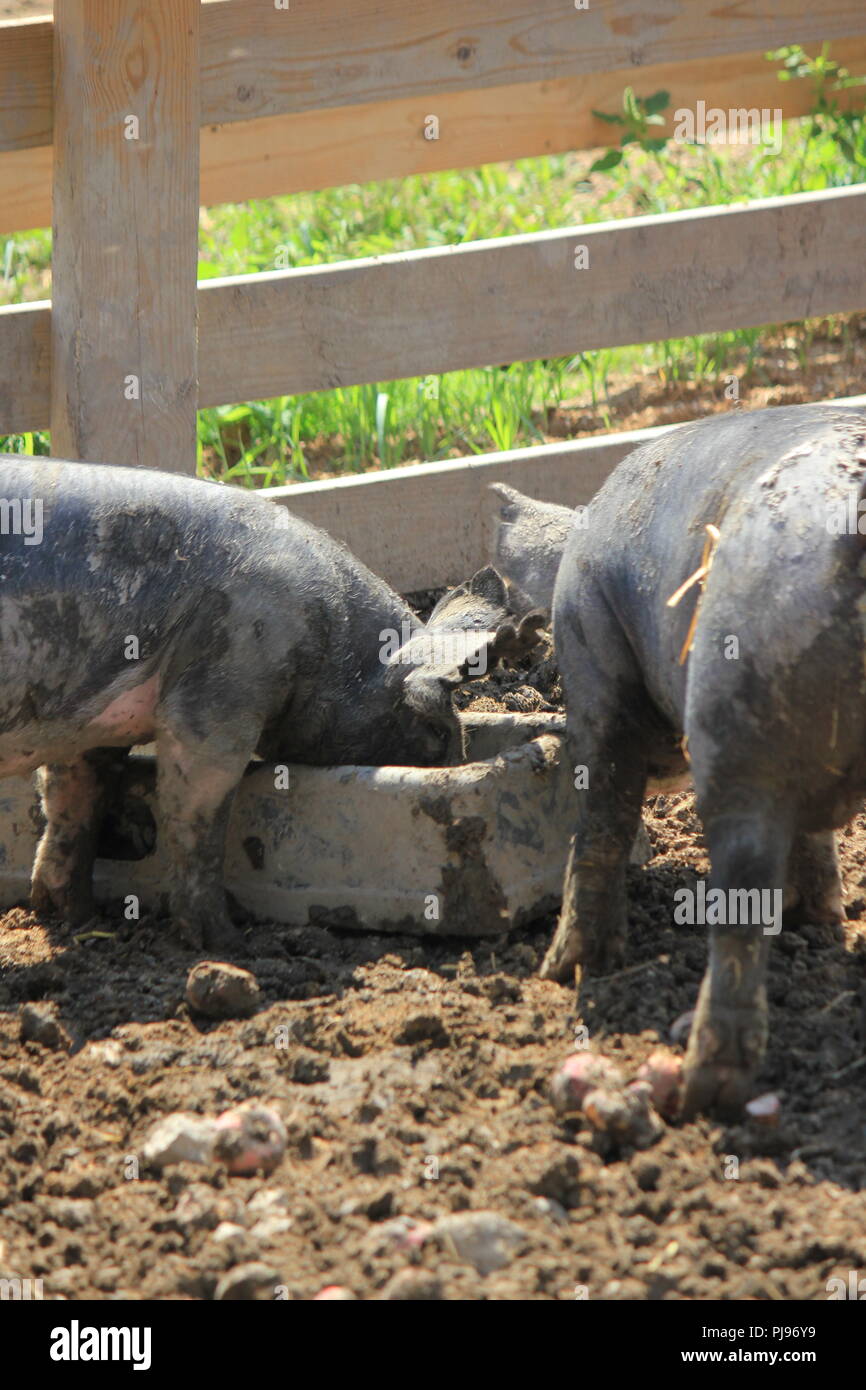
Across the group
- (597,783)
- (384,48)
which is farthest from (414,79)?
(597,783)

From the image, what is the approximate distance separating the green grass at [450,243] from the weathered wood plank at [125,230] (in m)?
1.00

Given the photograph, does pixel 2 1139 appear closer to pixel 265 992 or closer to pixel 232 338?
pixel 265 992

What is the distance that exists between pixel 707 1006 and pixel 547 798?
1049mm

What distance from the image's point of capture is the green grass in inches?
239

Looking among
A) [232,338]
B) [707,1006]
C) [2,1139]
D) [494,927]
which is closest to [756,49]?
[232,338]

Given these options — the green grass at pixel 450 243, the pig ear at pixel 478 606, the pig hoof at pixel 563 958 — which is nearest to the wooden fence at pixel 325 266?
the green grass at pixel 450 243

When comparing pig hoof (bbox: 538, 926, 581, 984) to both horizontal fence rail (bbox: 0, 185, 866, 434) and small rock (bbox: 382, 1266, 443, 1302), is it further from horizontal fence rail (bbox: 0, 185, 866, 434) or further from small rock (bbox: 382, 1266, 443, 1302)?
horizontal fence rail (bbox: 0, 185, 866, 434)

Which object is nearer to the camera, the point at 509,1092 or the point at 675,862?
the point at 509,1092

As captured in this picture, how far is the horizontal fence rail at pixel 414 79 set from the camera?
4.99 metres

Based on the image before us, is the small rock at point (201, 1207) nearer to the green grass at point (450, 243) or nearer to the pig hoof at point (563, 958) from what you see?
the pig hoof at point (563, 958)
